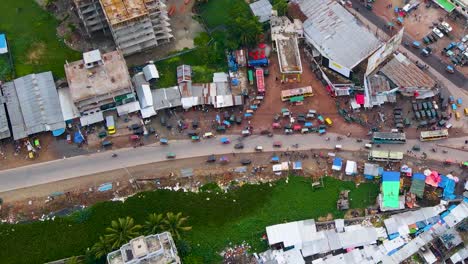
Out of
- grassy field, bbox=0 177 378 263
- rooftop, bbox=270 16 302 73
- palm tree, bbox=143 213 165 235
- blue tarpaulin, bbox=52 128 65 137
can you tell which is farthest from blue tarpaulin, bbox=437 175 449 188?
blue tarpaulin, bbox=52 128 65 137

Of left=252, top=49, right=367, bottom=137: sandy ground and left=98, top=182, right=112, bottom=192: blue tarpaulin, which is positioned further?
left=252, top=49, right=367, bottom=137: sandy ground

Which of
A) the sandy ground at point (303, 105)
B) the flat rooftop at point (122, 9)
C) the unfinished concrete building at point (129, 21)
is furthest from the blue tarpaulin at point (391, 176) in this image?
the flat rooftop at point (122, 9)

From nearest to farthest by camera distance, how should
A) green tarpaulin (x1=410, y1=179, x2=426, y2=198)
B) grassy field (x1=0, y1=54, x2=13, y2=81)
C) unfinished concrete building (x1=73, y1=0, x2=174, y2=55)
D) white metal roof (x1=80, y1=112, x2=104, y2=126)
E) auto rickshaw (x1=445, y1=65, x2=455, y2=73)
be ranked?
green tarpaulin (x1=410, y1=179, x2=426, y2=198)
unfinished concrete building (x1=73, y1=0, x2=174, y2=55)
white metal roof (x1=80, y1=112, x2=104, y2=126)
grassy field (x1=0, y1=54, x2=13, y2=81)
auto rickshaw (x1=445, y1=65, x2=455, y2=73)

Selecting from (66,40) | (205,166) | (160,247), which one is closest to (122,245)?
(160,247)

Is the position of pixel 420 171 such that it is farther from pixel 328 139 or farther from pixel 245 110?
pixel 245 110

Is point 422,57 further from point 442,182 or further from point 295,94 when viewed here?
point 295,94

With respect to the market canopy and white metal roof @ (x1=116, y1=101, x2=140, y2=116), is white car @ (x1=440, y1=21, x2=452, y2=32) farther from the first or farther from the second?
white metal roof @ (x1=116, y1=101, x2=140, y2=116)

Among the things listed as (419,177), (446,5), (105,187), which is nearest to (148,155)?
(105,187)
